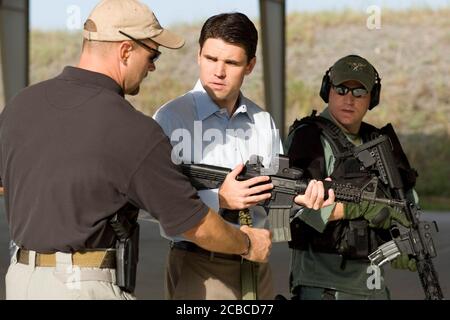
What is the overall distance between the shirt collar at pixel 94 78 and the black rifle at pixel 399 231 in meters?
1.52

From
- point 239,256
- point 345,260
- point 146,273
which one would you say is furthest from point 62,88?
point 146,273

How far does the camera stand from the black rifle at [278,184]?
349cm

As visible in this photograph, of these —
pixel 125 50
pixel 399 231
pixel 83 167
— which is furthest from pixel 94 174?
pixel 399 231

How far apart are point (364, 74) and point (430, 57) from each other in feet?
62.4

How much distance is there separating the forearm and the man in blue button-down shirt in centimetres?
32

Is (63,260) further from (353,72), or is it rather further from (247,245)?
(353,72)

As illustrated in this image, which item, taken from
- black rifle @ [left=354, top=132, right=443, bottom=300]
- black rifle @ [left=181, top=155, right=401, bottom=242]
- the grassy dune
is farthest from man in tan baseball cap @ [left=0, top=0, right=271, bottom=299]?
the grassy dune

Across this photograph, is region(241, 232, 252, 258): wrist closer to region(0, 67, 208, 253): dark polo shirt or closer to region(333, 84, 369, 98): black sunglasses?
region(0, 67, 208, 253): dark polo shirt

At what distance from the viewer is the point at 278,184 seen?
359 cm

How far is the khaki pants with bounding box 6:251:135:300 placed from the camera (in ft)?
10.0

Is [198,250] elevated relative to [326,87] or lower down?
lower down

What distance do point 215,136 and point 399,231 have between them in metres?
1.04

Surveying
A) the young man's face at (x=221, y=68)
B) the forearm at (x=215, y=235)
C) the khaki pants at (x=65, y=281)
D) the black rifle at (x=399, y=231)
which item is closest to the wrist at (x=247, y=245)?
the forearm at (x=215, y=235)
